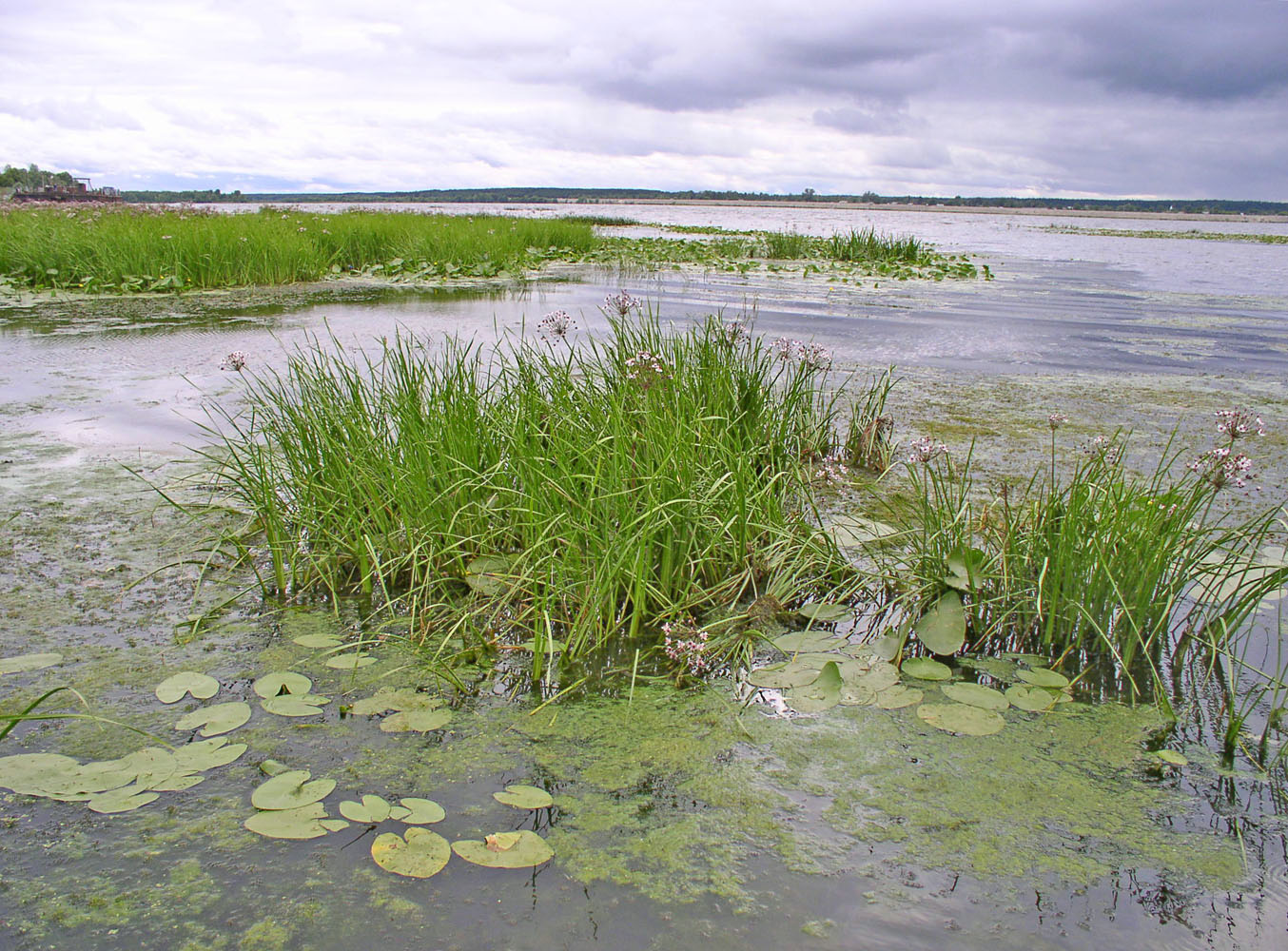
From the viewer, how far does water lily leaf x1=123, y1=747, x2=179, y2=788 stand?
1.89m

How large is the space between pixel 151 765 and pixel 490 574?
109 centimetres

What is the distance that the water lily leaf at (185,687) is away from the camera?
Answer: 2.22 metres

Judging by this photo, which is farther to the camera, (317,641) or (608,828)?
(317,641)

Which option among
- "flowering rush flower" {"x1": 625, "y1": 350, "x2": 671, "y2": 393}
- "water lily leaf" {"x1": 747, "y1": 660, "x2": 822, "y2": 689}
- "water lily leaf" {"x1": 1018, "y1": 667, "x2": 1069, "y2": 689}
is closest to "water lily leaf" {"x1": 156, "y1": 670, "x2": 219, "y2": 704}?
"water lily leaf" {"x1": 747, "y1": 660, "x2": 822, "y2": 689}

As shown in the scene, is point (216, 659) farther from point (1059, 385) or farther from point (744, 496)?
point (1059, 385)

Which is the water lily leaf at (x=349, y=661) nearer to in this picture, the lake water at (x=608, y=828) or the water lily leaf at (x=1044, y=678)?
the lake water at (x=608, y=828)

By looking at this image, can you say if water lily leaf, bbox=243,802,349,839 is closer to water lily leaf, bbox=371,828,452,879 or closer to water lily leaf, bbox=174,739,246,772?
water lily leaf, bbox=371,828,452,879

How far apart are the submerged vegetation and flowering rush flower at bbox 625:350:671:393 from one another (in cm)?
882

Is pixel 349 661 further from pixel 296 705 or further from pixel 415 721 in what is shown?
pixel 415 721

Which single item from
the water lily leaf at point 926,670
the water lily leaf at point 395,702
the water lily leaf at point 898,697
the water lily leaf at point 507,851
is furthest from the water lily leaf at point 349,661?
the water lily leaf at point 926,670

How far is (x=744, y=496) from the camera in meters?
2.91

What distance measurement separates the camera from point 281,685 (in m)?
2.30

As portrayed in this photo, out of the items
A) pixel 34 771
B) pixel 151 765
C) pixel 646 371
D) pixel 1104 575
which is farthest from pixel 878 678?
pixel 34 771

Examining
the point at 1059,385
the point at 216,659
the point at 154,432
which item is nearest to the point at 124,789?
the point at 216,659
